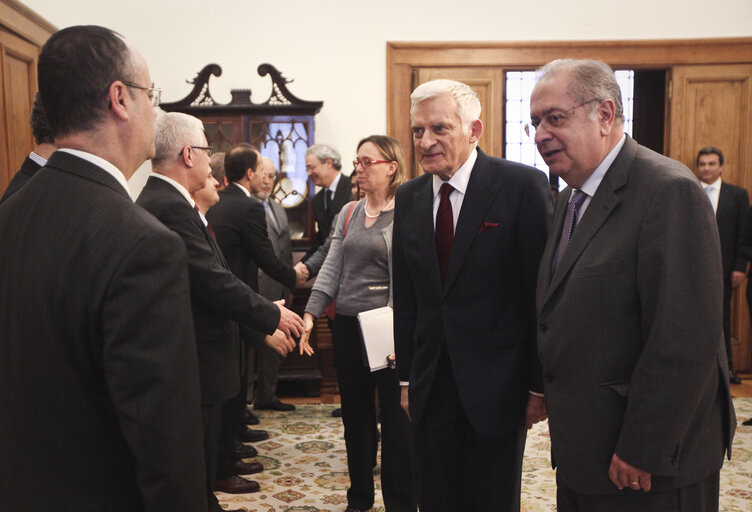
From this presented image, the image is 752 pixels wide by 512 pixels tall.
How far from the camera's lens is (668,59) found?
20.6 ft

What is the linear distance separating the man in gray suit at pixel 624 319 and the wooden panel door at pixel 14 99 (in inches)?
148

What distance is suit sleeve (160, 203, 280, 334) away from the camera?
2.43 m

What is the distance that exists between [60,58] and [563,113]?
1183mm

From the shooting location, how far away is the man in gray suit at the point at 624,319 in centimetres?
148

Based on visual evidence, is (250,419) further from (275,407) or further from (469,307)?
(469,307)

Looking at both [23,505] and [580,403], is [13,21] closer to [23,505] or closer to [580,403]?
[23,505]

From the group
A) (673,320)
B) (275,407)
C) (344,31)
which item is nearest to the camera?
(673,320)

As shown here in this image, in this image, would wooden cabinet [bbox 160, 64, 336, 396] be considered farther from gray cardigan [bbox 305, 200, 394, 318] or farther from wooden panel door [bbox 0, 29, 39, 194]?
gray cardigan [bbox 305, 200, 394, 318]

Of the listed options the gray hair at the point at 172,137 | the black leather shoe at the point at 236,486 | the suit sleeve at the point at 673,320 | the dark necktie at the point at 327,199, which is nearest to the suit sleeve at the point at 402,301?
the gray hair at the point at 172,137

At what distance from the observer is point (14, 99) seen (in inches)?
175

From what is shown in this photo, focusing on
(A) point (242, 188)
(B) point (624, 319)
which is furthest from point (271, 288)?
(B) point (624, 319)

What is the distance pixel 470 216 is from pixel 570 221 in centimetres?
38

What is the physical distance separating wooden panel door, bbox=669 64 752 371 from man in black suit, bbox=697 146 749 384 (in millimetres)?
305

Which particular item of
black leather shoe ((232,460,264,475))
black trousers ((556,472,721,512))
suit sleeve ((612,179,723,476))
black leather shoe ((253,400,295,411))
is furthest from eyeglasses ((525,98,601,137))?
black leather shoe ((253,400,295,411))
